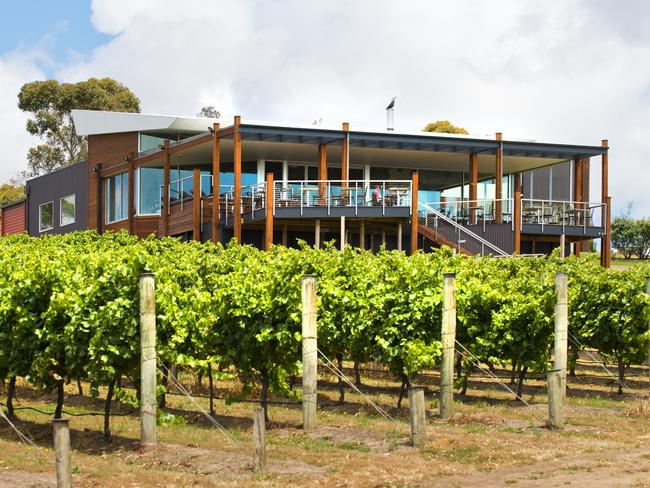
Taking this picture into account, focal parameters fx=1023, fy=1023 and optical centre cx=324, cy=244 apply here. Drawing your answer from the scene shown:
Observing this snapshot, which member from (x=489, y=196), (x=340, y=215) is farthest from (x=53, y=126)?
(x=340, y=215)

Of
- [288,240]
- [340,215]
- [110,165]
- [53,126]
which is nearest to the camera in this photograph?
[340,215]

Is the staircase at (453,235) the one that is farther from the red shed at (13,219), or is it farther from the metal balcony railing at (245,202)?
the red shed at (13,219)

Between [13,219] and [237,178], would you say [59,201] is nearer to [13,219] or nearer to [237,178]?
[13,219]

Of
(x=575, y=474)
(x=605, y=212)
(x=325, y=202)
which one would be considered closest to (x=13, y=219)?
(x=325, y=202)

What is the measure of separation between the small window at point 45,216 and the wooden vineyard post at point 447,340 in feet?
108

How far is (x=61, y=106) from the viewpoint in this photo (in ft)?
227

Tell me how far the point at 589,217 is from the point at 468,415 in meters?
20.1

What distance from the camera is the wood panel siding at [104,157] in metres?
39.5

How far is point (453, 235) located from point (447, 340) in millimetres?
16660

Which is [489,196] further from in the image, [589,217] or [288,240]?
[288,240]

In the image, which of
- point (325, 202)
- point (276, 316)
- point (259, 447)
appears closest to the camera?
point (259, 447)

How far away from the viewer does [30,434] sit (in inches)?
604

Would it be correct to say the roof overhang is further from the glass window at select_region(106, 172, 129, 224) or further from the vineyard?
the vineyard

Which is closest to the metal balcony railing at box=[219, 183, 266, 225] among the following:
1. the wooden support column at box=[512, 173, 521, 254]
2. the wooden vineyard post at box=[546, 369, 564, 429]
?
the wooden support column at box=[512, 173, 521, 254]
